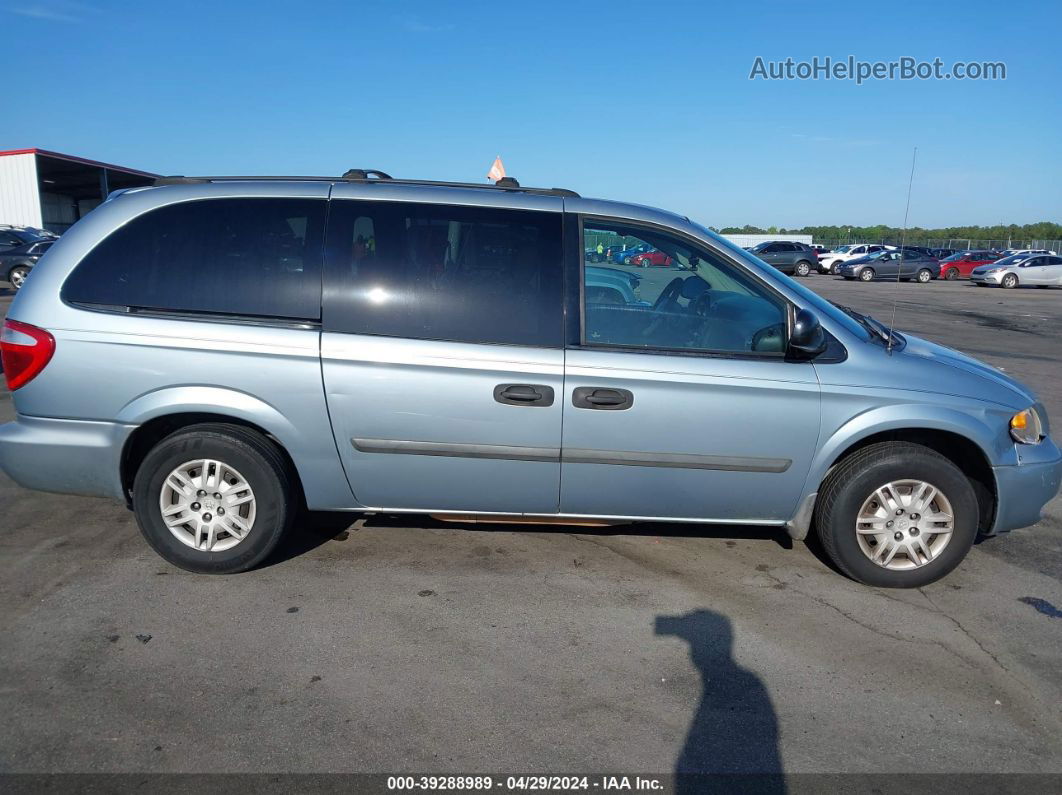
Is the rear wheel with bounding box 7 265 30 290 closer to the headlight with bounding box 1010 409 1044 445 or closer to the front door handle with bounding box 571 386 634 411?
the front door handle with bounding box 571 386 634 411

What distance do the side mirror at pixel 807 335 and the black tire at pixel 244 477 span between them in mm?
2591

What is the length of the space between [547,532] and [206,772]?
2.48 meters

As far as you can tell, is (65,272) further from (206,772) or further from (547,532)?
(547,532)

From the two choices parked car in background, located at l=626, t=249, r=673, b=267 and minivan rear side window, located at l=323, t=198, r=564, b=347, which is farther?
parked car in background, located at l=626, t=249, r=673, b=267

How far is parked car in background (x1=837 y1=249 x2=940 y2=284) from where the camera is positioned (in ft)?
123

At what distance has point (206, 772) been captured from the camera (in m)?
2.66

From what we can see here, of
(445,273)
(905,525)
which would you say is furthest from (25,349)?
(905,525)

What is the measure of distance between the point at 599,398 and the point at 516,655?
48.3 inches

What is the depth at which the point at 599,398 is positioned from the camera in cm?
381

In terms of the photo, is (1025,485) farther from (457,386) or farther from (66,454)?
(66,454)

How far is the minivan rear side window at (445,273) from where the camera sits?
3.86 meters

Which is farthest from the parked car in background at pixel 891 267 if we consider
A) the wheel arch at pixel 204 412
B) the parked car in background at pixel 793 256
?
the wheel arch at pixel 204 412

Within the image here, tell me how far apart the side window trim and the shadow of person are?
1.29 metres

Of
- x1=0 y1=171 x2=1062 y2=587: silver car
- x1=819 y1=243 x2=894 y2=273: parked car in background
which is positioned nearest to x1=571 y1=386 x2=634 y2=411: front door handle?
x1=0 y1=171 x2=1062 y2=587: silver car
